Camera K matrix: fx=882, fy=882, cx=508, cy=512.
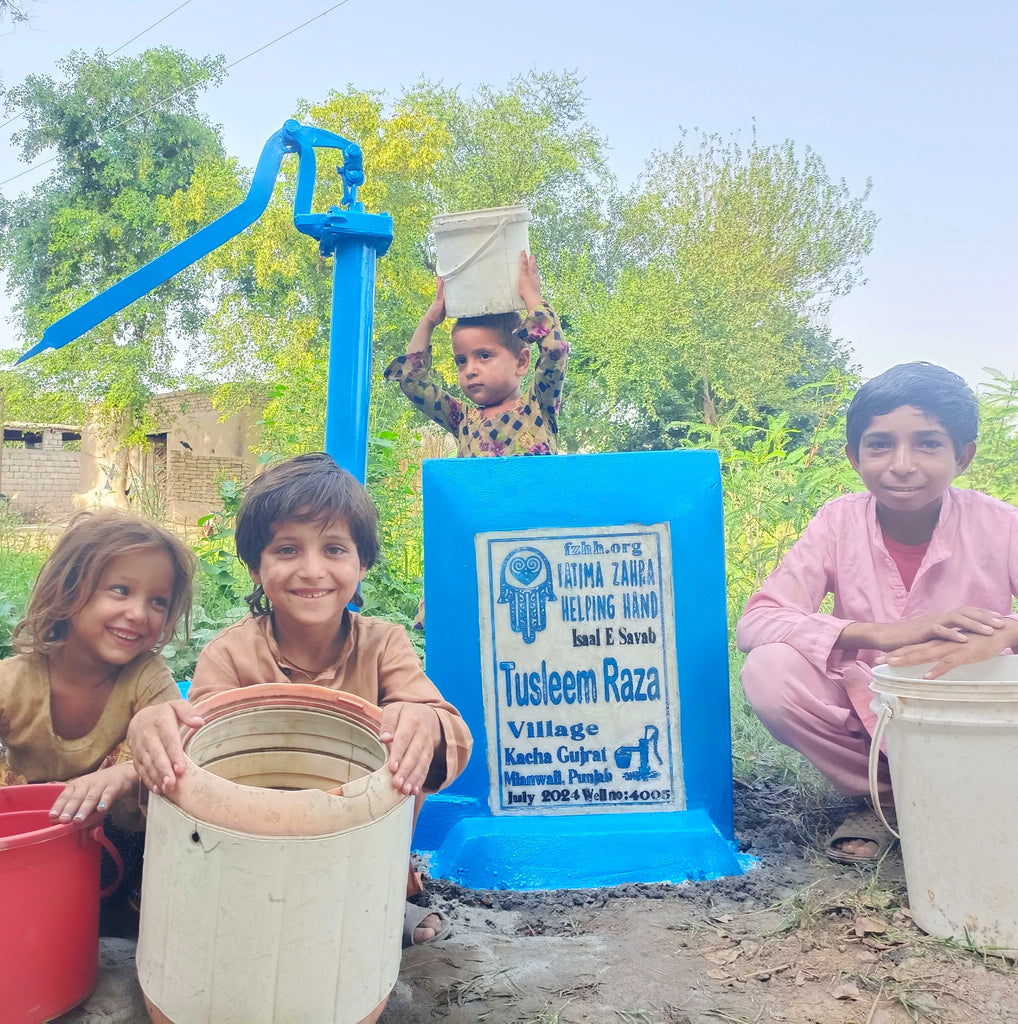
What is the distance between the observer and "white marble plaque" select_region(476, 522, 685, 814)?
2568 millimetres

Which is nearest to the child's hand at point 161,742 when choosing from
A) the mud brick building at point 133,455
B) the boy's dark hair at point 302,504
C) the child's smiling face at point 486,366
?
the boy's dark hair at point 302,504

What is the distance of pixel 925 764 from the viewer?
1924mm

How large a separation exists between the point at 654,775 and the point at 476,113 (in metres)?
26.2

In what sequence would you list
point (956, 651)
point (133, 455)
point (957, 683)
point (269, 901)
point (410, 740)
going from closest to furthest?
point (269, 901), point (410, 740), point (957, 683), point (956, 651), point (133, 455)

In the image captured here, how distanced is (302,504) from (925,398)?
1.71 meters

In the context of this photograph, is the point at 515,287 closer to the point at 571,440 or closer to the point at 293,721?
the point at 293,721

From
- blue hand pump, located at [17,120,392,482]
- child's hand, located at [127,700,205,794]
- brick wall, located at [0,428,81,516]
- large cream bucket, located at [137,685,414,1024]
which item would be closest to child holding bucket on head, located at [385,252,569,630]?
blue hand pump, located at [17,120,392,482]

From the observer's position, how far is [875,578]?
2.56 m

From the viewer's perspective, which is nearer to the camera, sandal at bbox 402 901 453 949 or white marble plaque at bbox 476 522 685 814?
sandal at bbox 402 901 453 949

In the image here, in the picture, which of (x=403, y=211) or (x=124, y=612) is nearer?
(x=124, y=612)

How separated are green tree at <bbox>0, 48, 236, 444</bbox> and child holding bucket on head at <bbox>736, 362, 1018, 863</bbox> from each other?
21.7 m

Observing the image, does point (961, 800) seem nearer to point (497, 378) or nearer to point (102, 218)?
point (497, 378)

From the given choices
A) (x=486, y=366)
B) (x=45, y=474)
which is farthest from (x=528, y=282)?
(x=45, y=474)

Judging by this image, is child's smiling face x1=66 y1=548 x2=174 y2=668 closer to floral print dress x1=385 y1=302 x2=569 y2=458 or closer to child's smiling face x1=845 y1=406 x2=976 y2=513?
floral print dress x1=385 y1=302 x2=569 y2=458
